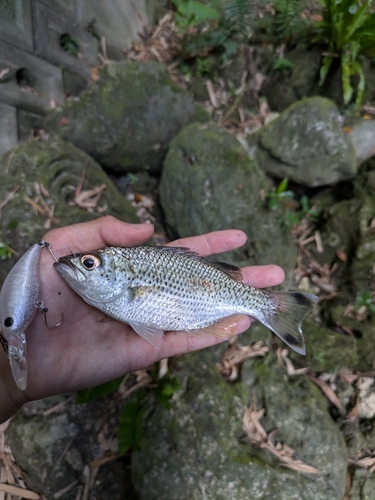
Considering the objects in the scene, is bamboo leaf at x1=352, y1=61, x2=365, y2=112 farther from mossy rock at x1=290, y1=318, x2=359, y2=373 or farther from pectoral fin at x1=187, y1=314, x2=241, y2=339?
pectoral fin at x1=187, y1=314, x2=241, y2=339

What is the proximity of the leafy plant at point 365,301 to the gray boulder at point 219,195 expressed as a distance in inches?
37.7

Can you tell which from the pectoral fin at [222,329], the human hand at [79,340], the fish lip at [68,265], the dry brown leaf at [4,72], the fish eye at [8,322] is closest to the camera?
the fish eye at [8,322]

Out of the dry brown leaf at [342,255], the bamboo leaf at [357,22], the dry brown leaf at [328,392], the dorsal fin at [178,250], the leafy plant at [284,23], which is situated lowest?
the dry brown leaf at [328,392]

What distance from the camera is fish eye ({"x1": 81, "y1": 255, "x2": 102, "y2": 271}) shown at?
2.84m

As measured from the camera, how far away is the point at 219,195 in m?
4.58

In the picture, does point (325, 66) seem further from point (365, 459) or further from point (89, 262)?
point (365, 459)

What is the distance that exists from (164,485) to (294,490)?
1376mm

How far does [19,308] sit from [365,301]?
4.13m

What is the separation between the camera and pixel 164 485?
3.41 metres

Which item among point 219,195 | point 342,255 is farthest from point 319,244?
point 219,195

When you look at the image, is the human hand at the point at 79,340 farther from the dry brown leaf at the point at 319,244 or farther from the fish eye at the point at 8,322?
the dry brown leaf at the point at 319,244

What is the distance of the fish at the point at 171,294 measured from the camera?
2902 mm

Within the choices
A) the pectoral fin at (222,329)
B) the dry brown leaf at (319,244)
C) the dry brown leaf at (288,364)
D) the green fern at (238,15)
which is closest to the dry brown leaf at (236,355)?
the dry brown leaf at (288,364)

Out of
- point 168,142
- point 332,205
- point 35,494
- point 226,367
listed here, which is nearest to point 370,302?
point 332,205
